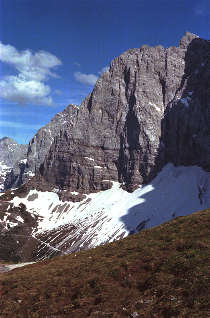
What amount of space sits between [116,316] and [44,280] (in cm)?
1092

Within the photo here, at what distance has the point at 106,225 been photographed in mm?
191500

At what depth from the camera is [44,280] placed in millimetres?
25062

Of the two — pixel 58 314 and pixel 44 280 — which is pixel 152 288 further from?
pixel 44 280

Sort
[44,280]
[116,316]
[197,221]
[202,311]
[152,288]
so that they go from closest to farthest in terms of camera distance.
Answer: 1. [202,311]
2. [116,316]
3. [152,288]
4. [44,280]
5. [197,221]

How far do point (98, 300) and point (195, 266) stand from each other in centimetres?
744

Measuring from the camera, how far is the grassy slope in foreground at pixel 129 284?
1653cm

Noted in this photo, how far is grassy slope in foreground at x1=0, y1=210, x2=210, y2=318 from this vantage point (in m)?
16.5

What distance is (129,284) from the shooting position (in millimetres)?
20312

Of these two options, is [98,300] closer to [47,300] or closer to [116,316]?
[116,316]

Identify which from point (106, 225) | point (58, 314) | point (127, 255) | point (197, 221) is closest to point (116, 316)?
point (58, 314)

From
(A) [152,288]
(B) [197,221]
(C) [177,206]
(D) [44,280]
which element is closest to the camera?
(A) [152,288]

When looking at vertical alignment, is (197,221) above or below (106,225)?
above

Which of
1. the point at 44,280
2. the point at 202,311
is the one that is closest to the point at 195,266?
the point at 202,311

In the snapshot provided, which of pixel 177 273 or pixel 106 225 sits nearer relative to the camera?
pixel 177 273
